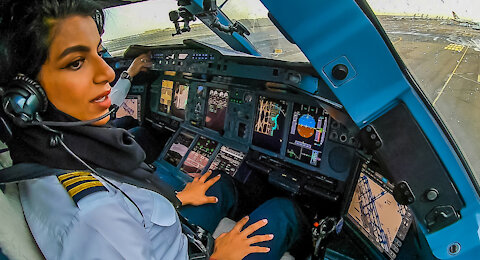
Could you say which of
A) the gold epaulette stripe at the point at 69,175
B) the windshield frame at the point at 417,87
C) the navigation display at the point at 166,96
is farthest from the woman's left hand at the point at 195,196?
the navigation display at the point at 166,96

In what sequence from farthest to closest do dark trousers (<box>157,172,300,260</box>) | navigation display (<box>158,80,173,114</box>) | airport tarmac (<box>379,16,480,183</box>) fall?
navigation display (<box>158,80,173,114</box>)
dark trousers (<box>157,172,300,260</box>)
airport tarmac (<box>379,16,480,183</box>)

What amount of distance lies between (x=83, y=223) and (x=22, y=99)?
34 cm

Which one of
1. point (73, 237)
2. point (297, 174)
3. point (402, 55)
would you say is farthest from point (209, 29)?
point (73, 237)

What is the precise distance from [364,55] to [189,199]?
4.41 feet

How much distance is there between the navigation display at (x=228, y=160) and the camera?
2.63m

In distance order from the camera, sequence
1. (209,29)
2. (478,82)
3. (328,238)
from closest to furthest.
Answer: (328,238)
(209,29)
(478,82)

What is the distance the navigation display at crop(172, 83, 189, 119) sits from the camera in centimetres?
319

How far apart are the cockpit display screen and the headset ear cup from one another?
208 cm

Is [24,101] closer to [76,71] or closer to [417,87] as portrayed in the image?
[76,71]

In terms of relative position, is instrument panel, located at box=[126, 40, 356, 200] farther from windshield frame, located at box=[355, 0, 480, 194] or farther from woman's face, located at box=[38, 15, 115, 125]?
woman's face, located at box=[38, 15, 115, 125]

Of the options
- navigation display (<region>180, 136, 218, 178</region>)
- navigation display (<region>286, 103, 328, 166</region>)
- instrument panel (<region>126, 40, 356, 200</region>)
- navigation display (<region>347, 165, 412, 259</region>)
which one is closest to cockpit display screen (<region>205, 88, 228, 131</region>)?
instrument panel (<region>126, 40, 356, 200</region>)

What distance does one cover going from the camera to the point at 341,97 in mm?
882

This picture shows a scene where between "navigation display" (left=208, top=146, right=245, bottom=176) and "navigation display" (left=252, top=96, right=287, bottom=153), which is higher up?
"navigation display" (left=252, top=96, right=287, bottom=153)

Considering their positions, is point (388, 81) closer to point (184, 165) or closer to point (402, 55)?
Answer: point (402, 55)
